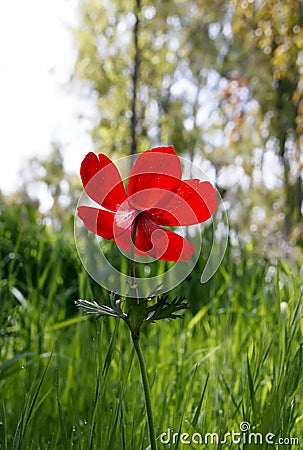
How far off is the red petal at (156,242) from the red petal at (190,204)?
13mm

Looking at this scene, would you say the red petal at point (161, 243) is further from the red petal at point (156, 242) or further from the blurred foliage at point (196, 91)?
the blurred foliage at point (196, 91)

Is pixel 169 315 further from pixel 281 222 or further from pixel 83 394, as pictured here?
pixel 281 222

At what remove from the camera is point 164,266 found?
5.30 ft

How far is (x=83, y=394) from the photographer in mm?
1075

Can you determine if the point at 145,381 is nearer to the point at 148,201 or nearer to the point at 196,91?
the point at 148,201

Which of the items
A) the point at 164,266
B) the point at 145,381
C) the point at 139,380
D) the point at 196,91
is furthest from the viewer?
the point at 196,91

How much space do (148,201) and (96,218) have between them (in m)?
0.05

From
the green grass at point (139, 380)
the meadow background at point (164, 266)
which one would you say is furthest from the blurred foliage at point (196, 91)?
the green grass at point (139, 380)

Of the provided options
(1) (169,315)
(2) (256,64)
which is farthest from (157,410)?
(2) (256,64)

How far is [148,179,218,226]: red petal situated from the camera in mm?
511

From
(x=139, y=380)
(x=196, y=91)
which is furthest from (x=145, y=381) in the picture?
(x=196, y=91)

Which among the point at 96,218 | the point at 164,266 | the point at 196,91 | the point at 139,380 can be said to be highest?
the point at 196,91

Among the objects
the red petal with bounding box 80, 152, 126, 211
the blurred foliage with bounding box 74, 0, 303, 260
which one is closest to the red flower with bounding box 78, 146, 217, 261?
the red petal with bounding box 80, 152, 126, 211

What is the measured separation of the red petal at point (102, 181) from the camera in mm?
506
